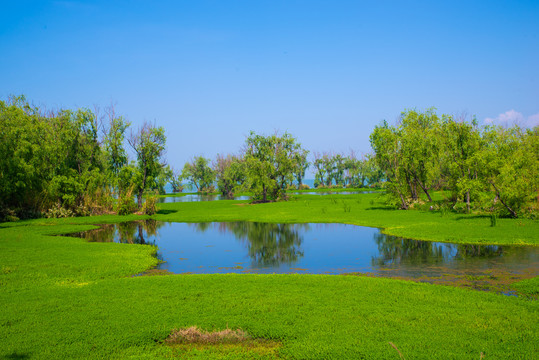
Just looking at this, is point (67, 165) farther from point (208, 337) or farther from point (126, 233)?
point (208, 337)

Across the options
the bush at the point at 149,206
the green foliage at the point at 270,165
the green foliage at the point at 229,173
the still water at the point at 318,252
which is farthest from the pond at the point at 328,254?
the green foliage at the point at 229,173

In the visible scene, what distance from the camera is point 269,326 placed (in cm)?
922

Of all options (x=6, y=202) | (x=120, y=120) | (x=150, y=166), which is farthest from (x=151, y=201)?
(x=6, y=202)

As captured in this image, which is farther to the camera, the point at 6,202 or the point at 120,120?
the point at 120,120

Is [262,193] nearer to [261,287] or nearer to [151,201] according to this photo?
[151,201]

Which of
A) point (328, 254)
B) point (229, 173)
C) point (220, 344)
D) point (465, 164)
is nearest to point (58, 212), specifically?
point (328, 254)

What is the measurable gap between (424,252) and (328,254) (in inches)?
199

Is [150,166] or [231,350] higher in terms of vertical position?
[150,166]

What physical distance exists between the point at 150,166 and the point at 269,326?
40037 mm

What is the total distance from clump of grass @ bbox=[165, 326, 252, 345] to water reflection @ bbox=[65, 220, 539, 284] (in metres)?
7.99

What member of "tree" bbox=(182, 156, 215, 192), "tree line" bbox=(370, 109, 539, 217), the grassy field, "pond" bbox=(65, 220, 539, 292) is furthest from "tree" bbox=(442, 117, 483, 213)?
"tree" bbox=(182, 156, 215, 192)

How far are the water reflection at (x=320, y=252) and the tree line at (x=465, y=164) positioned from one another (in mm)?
10525

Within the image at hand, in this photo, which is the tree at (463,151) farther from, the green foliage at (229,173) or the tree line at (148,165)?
the green foliage at (229,173)

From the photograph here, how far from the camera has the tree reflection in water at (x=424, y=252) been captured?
17906 mm
